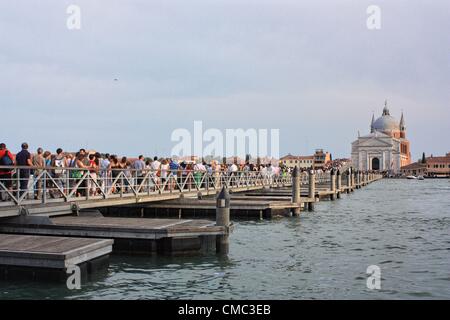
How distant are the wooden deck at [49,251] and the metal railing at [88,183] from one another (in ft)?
10.4

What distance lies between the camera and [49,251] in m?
11.4

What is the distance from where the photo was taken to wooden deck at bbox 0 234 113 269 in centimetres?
1113

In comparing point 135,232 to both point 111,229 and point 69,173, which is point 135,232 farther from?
point 69,173

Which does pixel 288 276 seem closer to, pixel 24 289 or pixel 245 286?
pixel 245 286

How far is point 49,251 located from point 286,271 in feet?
17.9

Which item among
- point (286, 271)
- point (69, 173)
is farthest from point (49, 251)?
point (69, 173)

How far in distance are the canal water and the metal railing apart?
11.5 feet

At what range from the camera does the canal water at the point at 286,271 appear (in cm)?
1134

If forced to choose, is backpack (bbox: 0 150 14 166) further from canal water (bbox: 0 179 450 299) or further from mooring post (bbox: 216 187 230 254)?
mooring post (bbox: 216 187 230 254)

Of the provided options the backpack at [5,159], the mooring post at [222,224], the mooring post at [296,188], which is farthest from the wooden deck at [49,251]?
the mooring post at [296,188]

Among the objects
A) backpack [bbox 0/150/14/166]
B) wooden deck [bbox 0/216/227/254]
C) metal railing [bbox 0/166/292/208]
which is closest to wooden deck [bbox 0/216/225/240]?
wooden deck [bbox 0/216/227/254]

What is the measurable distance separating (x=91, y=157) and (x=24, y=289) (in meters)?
10.9
